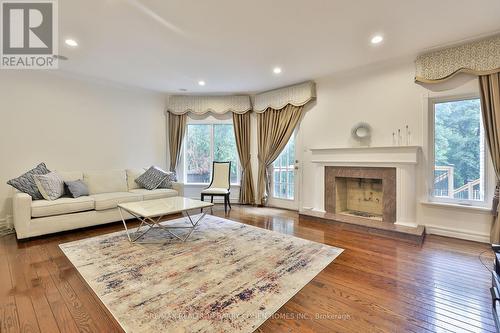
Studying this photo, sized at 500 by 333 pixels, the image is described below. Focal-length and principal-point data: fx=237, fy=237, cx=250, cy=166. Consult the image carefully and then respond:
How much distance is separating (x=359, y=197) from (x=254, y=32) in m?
3.17

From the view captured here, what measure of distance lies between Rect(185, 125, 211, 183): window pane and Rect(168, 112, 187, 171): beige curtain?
25 cm

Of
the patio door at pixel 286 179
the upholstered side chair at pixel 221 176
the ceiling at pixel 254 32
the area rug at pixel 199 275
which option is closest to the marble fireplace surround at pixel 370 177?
the patio door at pixel 286 179

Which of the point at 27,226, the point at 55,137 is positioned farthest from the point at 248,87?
the point at 27,226

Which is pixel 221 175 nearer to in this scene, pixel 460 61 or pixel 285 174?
pixel 285 174

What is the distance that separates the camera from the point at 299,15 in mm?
2506

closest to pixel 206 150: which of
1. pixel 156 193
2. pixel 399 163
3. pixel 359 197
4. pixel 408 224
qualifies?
pixel 156 193

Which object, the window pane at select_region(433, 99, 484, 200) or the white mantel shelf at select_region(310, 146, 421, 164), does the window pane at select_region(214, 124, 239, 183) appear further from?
the window pane at select_region(433, 99, 484, 200)

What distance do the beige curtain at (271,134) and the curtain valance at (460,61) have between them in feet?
6.65

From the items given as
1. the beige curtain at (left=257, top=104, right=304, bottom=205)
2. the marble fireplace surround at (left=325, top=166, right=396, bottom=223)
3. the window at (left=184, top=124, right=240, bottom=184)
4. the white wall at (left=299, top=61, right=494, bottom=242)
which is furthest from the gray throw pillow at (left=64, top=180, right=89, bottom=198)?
the marble fireplace surround at (left=325, top=166, right=396, bottom=223)

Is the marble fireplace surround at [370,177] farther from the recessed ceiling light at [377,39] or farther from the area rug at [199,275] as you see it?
the recessed ceiling light at [377,39]

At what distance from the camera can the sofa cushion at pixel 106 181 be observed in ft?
13.8

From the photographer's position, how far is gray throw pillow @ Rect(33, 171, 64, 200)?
343cm

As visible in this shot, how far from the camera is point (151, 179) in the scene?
4.71m

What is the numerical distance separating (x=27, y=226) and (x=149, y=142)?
108 inches
